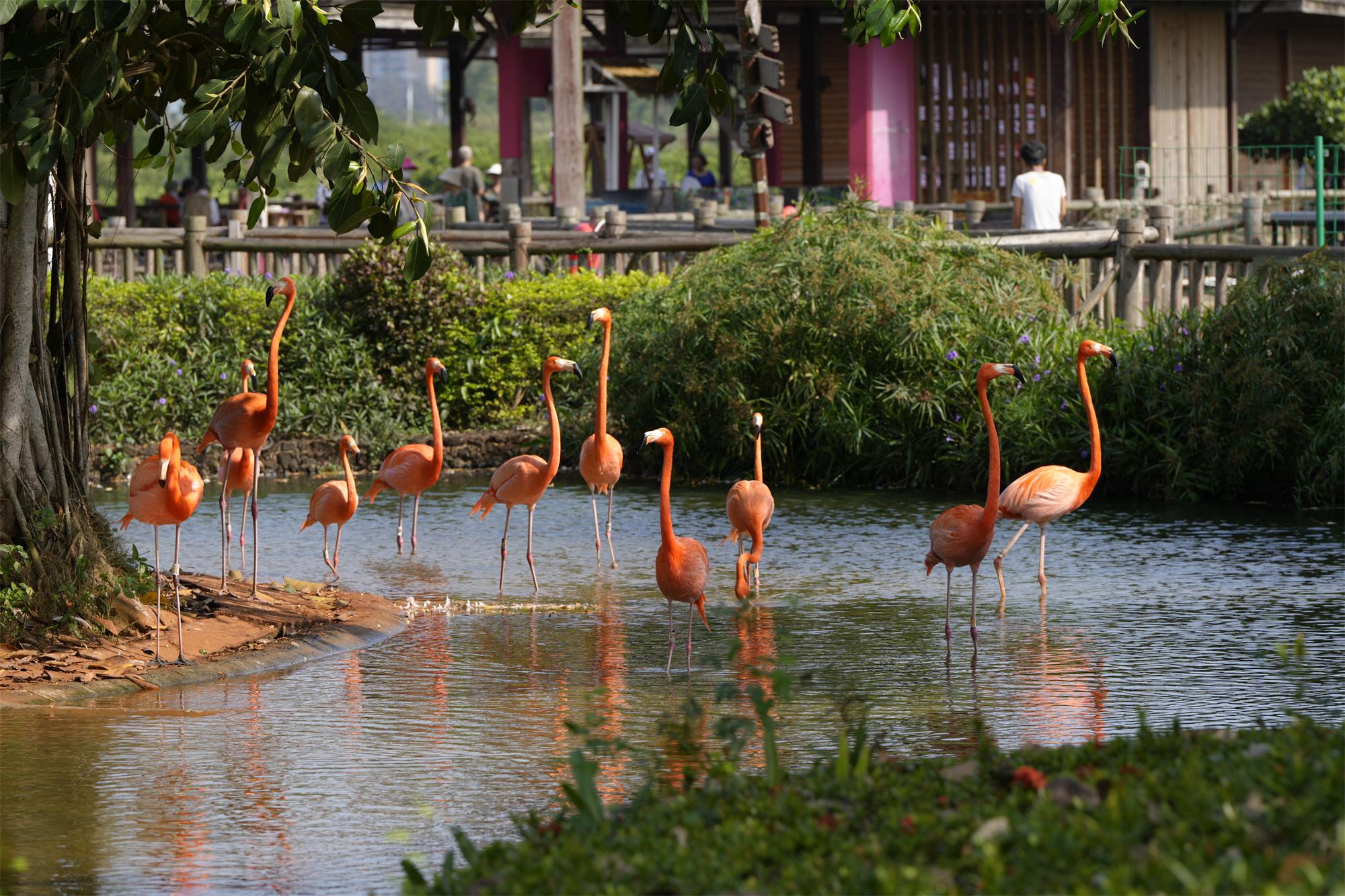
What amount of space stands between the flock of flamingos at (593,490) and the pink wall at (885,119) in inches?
507

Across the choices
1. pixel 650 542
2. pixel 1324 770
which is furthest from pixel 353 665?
pixel 1324 770

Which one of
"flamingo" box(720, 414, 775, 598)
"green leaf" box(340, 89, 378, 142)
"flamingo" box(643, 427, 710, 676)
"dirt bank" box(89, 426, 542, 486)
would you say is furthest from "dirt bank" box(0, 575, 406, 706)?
"dirt bank" box(89, 426, 542, 486)

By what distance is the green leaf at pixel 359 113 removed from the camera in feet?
20.2

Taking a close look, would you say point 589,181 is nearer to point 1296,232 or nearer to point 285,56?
point 1296,232

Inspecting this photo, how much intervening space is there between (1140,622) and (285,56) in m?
4.67

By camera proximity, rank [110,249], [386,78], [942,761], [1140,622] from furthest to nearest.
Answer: [386,78], [110,249], [1140,622], [942,761]

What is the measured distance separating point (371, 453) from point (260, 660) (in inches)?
282

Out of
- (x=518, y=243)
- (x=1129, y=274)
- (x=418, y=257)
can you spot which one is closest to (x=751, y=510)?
(x=418, y=257)

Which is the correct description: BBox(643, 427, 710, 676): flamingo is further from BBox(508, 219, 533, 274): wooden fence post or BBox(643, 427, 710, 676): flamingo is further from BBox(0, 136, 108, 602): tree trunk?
BBox(508, 219, 533, 274): wooden fence post

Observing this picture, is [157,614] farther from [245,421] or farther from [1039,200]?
[1039,200]

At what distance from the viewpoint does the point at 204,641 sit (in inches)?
302

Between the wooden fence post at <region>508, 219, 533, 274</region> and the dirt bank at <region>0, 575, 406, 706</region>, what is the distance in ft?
23.6

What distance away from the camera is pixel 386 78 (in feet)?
568

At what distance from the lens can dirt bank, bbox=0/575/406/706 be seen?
270 inches
